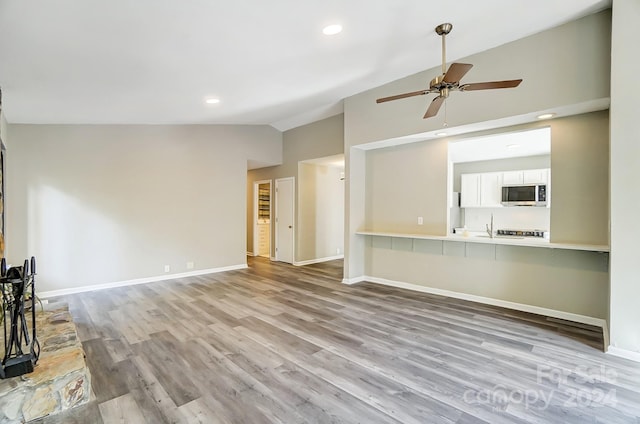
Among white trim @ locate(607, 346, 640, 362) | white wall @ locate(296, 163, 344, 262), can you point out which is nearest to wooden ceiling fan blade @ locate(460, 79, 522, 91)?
white trim @ locate(607, 346, 640, 362)

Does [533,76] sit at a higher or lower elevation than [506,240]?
higher

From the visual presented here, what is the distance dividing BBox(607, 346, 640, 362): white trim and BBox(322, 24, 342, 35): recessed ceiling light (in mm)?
3937

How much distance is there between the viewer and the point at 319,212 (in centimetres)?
780

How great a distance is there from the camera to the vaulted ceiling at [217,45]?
246 cm

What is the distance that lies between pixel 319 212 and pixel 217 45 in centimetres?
515

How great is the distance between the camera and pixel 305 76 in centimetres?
411

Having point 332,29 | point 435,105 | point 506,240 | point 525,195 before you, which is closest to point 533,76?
point 435,105

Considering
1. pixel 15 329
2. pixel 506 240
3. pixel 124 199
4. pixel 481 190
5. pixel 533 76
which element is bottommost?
pixel 15 329

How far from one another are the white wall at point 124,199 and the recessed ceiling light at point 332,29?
4146mm

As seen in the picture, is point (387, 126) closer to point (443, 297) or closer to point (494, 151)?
point (494, 151)

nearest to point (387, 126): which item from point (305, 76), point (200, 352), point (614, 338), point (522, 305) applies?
point (305, 76)

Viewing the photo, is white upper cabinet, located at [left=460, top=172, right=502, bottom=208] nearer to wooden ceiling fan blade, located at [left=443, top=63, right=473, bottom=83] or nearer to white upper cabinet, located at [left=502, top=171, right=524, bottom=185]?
white upper cabinet, located at [left=502, top=171, right=524, bottom=185]

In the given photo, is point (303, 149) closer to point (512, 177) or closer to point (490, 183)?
point (490, 183)

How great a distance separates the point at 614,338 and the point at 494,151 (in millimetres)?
3585
